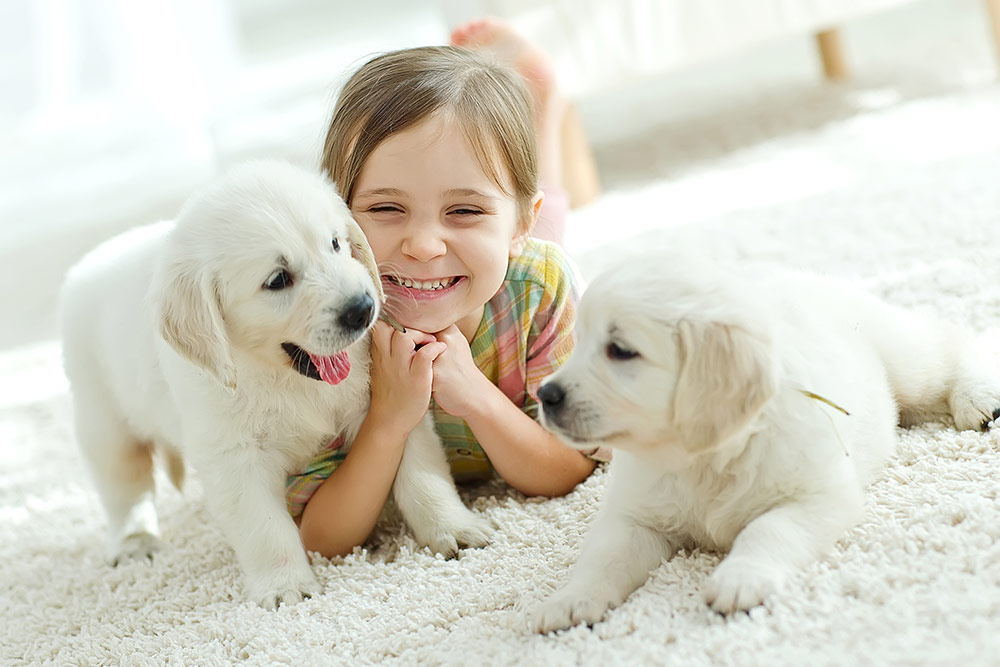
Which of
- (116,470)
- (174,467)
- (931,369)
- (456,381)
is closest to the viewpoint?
(931,369)

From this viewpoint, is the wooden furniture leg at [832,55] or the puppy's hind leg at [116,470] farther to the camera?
the wooden furniture leg at [832,55]

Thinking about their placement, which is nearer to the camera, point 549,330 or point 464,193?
point 464,193

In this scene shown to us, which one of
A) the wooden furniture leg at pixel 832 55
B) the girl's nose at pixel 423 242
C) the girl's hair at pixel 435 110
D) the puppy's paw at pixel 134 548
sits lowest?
the puppy's paw at pixel 134 548

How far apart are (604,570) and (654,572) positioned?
0.26 feet

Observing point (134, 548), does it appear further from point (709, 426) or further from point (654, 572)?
point (709, 426)

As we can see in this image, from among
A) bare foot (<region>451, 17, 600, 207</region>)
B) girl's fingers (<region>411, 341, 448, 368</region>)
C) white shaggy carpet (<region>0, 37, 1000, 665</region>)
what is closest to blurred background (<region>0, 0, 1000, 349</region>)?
bare foot (<region>451, 17, 600, 207</region>)

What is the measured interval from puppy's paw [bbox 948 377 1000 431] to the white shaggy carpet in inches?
1.4

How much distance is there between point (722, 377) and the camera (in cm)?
127

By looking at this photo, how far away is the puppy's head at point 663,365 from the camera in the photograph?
4.18 feet

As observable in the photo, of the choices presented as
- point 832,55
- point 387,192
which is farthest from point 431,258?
point 832,55

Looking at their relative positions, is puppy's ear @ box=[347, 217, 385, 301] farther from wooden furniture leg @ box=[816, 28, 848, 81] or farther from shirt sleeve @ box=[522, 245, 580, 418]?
wooden furniture leg @ box=[816, 28, 848, 81]

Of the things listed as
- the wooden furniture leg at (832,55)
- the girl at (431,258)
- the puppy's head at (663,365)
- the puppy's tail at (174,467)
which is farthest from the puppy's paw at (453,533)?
the wooden furniture leg at (832,55)

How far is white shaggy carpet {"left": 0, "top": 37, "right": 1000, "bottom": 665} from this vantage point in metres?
1.24

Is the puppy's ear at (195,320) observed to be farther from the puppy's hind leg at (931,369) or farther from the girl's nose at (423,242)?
the puppy's hind leg at (931,369)
